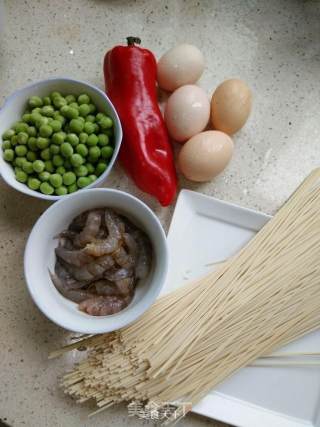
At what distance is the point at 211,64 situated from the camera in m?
1.16

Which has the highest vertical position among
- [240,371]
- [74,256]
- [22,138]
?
[22,138]


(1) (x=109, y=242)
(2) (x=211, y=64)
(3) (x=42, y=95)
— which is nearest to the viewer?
(1) (x=109, y=242)

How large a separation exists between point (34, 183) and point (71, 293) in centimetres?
23

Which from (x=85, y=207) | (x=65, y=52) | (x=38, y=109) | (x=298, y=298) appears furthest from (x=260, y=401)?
(x=65, y=52)

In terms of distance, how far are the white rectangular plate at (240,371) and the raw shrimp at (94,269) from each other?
16cm

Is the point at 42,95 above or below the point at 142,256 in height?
above

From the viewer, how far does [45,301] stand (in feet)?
3.09

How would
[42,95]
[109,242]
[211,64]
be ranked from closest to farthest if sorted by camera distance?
[109,242] < [42,95] < [211,64]

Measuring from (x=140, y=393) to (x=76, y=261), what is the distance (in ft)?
0.94

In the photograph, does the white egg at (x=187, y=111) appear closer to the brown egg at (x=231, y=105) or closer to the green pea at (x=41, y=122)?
the brown egg at (x=231, y=105)

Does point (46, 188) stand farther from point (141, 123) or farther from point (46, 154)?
point (141, 123)

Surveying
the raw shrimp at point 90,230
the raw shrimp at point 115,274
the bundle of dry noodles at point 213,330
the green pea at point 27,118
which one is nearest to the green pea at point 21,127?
the green pea at point 27,118

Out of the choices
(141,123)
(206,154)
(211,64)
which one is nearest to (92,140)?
(141,123)

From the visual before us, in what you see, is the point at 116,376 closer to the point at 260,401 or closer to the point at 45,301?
the point at 45,301
